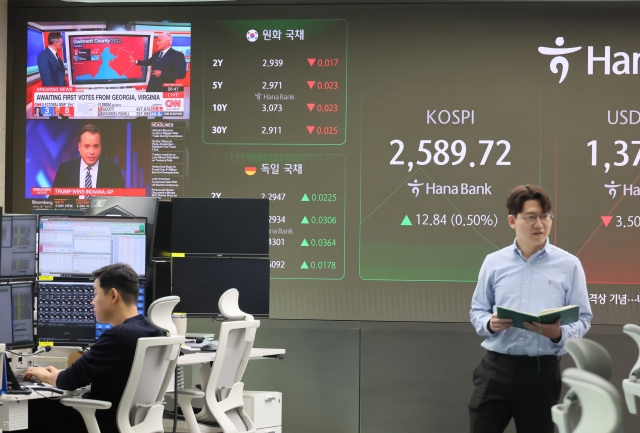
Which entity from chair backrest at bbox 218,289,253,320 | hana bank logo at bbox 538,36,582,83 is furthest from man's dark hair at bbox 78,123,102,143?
A: hana bank logo at bbox 538,36,582,83

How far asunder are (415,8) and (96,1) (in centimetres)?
231

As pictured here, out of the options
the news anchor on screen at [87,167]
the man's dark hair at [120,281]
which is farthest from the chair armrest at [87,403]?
the news anchor on screen at [87,167]

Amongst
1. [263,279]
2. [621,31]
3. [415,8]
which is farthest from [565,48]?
[263,279]

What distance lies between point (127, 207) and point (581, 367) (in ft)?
11.2

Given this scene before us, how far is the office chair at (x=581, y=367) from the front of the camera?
1860mm

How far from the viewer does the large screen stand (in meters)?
5.62

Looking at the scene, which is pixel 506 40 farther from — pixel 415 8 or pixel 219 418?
pixel 219 418

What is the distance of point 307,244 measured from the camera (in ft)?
18.8

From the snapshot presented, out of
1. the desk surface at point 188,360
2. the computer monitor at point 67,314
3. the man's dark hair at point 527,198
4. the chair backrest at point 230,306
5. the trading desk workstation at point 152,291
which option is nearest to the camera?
the man's dark hair at point 527,198

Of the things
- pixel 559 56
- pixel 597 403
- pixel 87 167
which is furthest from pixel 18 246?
pixel 559 56

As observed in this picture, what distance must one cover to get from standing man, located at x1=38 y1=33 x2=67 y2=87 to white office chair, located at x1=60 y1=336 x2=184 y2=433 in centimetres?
314

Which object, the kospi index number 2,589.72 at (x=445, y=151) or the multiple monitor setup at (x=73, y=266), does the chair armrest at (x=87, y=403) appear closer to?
the multiple monitor setup at (x=73, y=266)

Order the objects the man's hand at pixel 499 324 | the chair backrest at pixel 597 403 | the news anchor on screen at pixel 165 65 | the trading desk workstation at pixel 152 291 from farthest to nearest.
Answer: the news anchor on screen at pixel 165 65
the trading desk workstation at pixel 152 291
the man's hand at pixel 499 324
the chair backrest at pixel 597 403

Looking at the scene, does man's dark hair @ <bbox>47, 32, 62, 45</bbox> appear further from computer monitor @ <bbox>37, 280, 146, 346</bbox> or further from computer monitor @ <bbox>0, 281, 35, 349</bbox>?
computer monitor @ <bbox>0, 281, 35, 349</bbox>
